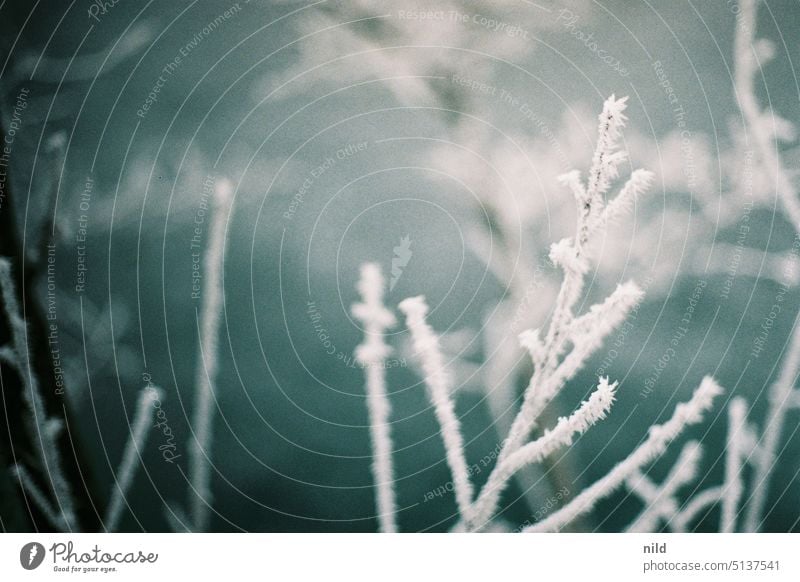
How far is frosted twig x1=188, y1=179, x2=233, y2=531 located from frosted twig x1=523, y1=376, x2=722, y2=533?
40cm

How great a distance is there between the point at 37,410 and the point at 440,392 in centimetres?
45

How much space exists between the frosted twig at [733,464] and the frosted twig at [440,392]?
31 centimetres

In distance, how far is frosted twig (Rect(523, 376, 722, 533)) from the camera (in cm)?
71

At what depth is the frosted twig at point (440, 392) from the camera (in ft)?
2.23

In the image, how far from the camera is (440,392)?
688mm

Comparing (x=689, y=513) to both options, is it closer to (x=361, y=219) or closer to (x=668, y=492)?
(x=668, y=492)

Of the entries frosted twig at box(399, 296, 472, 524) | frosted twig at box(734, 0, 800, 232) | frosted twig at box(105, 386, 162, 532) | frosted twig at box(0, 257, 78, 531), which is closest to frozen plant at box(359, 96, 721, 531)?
frosted twig at box(399, 296, 472, 524)

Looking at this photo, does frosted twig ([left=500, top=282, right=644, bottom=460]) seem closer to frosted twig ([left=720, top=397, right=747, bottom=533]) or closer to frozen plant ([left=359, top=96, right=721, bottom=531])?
frozen plant ([left=359, top=96, right=721, bottom=531])

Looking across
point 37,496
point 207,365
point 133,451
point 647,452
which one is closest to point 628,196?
point 647,452

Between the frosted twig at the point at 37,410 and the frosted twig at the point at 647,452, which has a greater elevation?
the frosted twig at the point at 37,410

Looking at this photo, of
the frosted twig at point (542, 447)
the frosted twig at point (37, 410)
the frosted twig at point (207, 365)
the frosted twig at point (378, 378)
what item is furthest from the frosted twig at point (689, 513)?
the frosted twig at point (37, 410)

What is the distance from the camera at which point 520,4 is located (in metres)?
0.66

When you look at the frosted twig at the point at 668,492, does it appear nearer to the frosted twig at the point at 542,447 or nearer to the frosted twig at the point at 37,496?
the frosted twig at the point at 542,447
